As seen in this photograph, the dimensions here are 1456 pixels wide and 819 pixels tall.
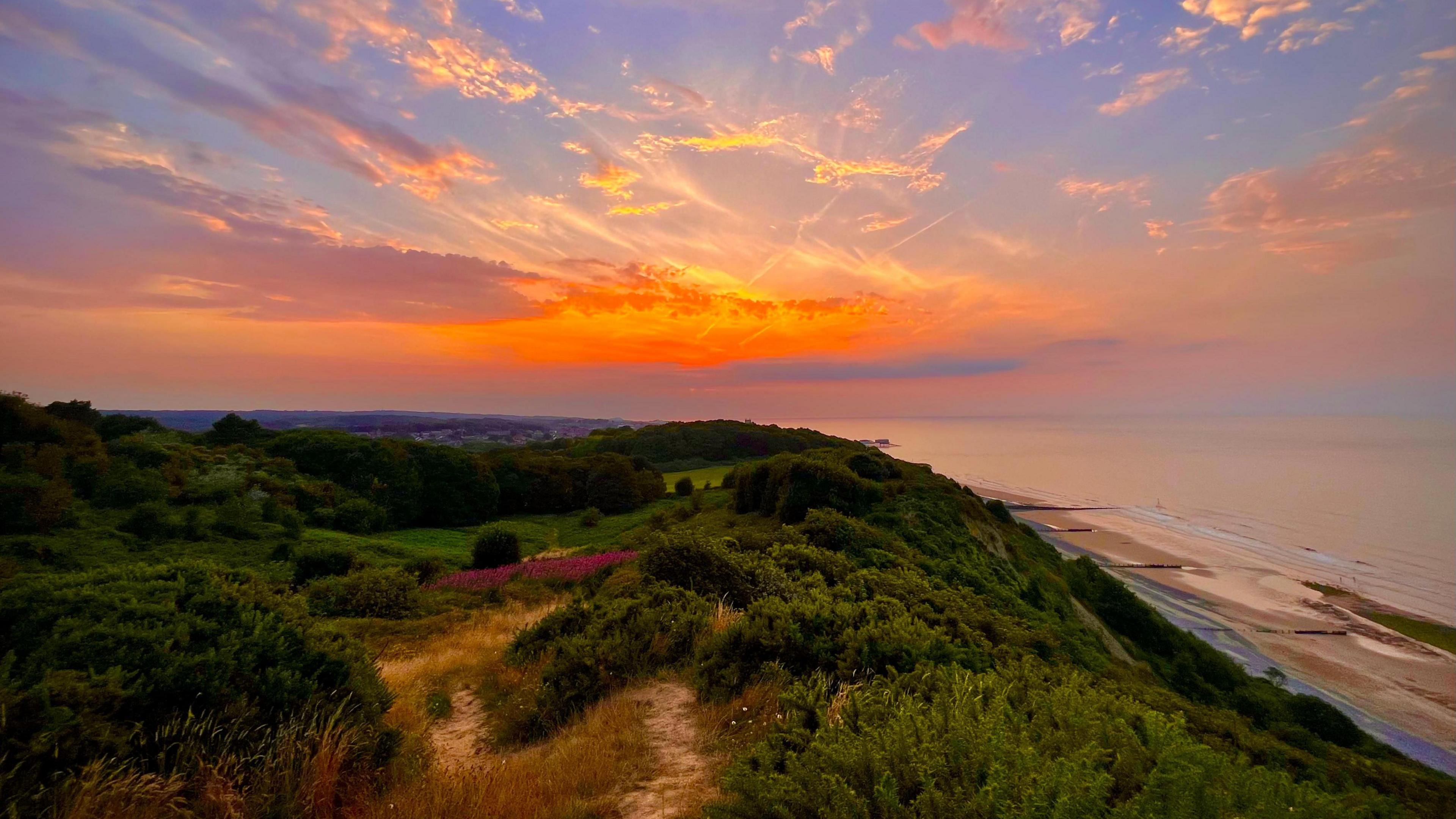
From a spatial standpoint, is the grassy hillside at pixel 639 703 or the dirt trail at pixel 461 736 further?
the dirt trail at pixel 461 736

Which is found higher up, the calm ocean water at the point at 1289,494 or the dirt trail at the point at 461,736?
the dirt trail at the point at 461,736

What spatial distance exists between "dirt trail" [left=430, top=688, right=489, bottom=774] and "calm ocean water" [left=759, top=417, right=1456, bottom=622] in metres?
50.5

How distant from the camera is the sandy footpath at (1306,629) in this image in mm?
24156

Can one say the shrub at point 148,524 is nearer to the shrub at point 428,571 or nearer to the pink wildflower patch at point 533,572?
the shrub at point 428,571

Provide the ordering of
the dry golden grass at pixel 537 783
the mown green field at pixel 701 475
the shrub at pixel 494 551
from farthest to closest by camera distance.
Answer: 1. the mown green field at pixel 701 475
2. the shrub at pixel 494 551
3. the dry golden grass at pixel 537 783

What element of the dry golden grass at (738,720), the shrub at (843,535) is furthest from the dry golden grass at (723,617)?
the shrub at (843,535)

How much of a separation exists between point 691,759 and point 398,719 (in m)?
3.71

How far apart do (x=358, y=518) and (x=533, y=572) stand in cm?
2828

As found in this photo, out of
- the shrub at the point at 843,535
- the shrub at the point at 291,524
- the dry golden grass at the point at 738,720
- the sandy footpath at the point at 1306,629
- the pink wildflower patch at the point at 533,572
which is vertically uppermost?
the dry golden grass at the point at 738,720

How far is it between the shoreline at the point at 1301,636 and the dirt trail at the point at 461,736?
30.6 m

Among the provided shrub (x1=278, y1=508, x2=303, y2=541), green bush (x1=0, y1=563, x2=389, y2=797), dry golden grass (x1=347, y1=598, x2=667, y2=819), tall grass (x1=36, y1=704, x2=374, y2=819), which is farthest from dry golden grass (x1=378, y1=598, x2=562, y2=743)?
shrub (x1=278, y1=508, x2=303, y2=541)

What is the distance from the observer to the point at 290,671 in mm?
4805

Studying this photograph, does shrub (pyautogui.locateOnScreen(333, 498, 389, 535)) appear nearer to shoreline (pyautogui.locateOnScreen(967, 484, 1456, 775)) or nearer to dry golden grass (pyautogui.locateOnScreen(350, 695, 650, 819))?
dry golden grass (pyautogui.locateOnScreen(350, 695, 650, 819))

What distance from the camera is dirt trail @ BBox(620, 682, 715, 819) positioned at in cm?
461
